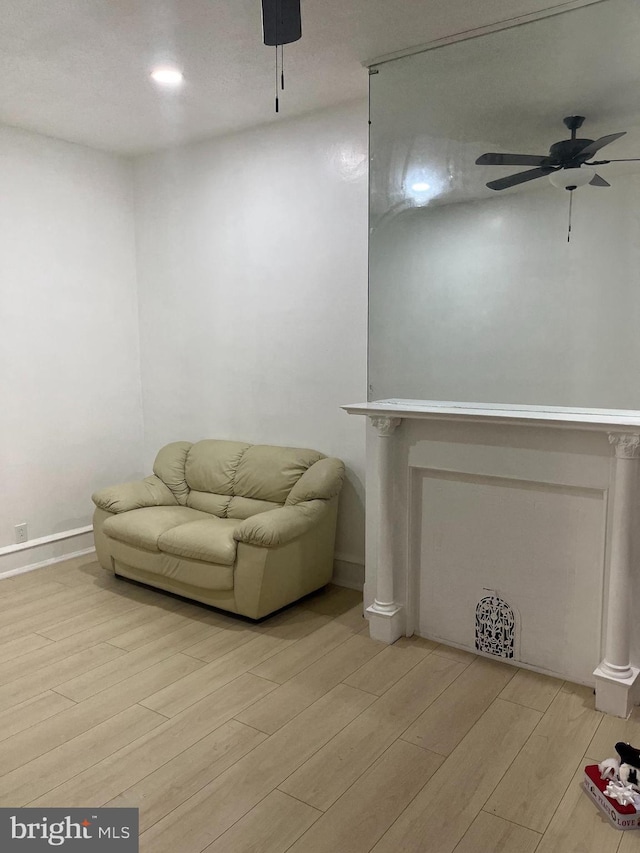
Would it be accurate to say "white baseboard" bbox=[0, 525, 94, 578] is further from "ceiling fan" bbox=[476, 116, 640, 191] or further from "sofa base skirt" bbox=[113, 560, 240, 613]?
"ceiling fan" bbox=[476, 116, 640, 191]

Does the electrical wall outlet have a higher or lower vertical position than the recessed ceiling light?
lower

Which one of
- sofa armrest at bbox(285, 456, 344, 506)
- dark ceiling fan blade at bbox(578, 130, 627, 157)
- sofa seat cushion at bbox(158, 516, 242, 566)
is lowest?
sofa seat cushion at bbox(158, 516, 242, 566)

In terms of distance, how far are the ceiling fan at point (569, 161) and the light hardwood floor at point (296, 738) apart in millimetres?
2148

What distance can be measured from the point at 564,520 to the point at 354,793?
136 cm

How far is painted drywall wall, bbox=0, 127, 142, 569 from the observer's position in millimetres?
4130

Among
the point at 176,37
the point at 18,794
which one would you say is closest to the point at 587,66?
the point at 176,37

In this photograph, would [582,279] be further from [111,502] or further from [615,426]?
[111,502]

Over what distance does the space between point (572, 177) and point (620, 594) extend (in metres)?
1.75

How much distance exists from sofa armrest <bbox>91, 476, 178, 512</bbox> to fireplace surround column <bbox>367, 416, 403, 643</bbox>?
1.71m

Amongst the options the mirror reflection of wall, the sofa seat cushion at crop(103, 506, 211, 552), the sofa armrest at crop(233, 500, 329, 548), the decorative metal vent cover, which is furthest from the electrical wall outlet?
the decorative metal vent cover

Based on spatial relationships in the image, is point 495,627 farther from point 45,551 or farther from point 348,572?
point 45,551

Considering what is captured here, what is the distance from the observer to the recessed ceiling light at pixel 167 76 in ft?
10.5

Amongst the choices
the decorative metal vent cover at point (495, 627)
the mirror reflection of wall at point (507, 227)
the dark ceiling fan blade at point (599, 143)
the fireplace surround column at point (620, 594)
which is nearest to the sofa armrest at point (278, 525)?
the mirror reflection of wall at point (507, 227)

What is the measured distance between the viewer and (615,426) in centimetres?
245
